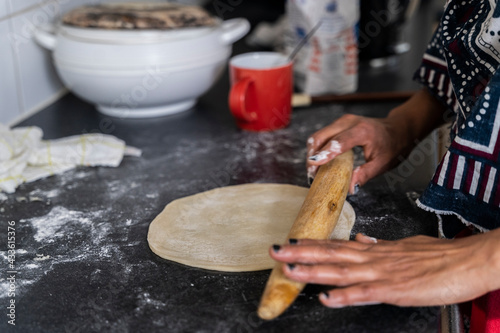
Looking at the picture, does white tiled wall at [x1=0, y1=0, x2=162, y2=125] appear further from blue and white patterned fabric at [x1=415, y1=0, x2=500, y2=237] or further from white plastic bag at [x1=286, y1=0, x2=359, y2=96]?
blue and white patterned fabric at [x1=415, y1=0, x2=500, y2=237]

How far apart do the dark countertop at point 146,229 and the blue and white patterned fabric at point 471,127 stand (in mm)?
87

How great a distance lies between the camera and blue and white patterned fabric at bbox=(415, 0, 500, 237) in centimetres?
71

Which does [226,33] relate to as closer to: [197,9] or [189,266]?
[197,9]

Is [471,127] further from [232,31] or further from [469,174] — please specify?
Result: [232,31]

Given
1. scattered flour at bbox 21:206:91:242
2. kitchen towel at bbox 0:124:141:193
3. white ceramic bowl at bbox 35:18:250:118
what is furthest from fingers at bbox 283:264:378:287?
white ceramic bowl at bbox 35:18:250:118

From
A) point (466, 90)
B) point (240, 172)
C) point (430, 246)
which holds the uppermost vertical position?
point (466, 90)

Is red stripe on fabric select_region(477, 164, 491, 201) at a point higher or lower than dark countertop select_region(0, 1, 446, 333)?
higher

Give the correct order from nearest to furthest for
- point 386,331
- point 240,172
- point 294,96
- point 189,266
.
Answer: 1. point 386,331
2. point 189,266
3. point 240,172
4. point 294,96

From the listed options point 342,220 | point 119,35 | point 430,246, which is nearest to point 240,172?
point 342,220

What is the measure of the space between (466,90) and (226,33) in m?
0.63

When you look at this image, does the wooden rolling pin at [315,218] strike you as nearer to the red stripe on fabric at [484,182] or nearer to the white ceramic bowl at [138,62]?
the red stripe on fabric at [484,182]

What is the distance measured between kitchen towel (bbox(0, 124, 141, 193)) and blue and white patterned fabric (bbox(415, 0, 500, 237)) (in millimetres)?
610

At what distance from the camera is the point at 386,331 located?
623mm

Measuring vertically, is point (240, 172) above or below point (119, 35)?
below
